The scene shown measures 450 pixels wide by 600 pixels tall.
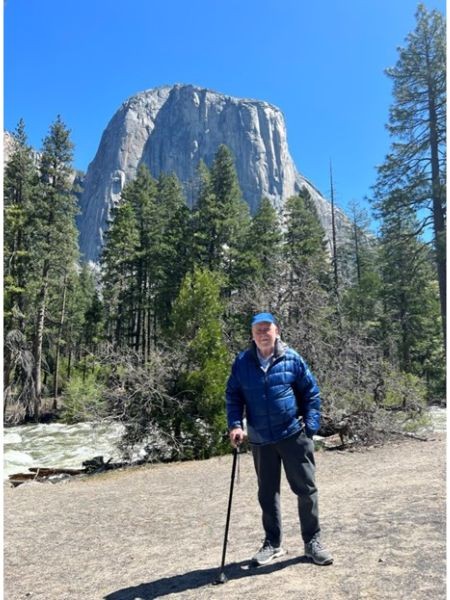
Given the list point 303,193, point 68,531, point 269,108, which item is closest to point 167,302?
point 303,193

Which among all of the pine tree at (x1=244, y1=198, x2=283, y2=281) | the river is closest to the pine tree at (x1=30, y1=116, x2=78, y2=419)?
the river

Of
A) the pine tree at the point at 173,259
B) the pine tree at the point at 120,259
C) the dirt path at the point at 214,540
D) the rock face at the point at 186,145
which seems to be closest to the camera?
the dirt path at the point at 214,540

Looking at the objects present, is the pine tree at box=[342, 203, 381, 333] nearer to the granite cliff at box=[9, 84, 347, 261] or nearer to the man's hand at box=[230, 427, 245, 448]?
the man's hand at box=[230, 427, 245, 448]

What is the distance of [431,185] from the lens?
1476 cm

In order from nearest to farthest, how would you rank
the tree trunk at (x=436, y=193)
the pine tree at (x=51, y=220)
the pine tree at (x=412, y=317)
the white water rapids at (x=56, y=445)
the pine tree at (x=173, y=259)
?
the white water rapids at (x=56, y=445)
the tree trunk at (x=436, y=193)
the pine tree at (x=51, y=220)
the pine tree at (x=412, y=317)
the pine tree at (x=173, y=259)

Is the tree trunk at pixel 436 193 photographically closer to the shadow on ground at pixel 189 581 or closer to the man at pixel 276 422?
the man at pixel 276 422

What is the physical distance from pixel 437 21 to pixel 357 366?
11.2 metres

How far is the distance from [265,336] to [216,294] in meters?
9.40

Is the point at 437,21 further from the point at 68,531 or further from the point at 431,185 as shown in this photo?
the point at 68,531

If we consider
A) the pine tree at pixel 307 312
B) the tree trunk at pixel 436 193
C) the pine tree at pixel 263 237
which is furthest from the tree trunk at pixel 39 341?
the tree trunk at pixel 436 193

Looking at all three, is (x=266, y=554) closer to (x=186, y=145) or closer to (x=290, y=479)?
(x=290, y=479)

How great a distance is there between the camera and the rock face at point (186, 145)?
129 metres

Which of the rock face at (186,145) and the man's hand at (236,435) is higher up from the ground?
the rock face at (186,145)

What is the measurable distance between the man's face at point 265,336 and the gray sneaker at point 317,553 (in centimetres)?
144
